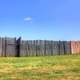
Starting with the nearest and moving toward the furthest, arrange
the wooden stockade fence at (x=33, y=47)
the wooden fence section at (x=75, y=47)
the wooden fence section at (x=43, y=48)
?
1. the wooden stockade fence at (x=33, y=47)
2. the wooden fence section at (x=43, y=48)
3. the wooden fence section at (x=75, y=47)

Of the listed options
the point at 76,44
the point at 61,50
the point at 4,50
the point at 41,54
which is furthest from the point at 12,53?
the point at 76,44

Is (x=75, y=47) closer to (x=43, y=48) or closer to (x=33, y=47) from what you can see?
(x=43, y=48)

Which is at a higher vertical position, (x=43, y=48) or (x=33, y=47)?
(x=33, y=47)

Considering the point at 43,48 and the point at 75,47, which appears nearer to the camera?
the point at 43,48

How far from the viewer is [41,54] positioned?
91.5ft

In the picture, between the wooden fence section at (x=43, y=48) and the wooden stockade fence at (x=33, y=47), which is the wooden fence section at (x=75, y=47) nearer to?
the wooden stockade fence at (x=33, y=47)

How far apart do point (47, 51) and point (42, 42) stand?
1051 mm

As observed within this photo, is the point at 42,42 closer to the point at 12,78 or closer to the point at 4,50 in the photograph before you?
the point at 4,50

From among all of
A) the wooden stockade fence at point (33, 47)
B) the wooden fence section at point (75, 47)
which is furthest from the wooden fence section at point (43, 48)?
the wooden fence section at point (75, 47)

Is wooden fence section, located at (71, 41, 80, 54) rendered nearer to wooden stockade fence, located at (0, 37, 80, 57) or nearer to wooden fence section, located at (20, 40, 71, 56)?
wooden stockade fence, located at (0, 37, 80, 57)

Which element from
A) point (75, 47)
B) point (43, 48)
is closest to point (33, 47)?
point (43, 48)

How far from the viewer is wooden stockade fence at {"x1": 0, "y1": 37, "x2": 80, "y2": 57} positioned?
26.4 m

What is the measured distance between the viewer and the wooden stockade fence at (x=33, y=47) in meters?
26.4

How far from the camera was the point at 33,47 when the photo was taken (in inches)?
1089
